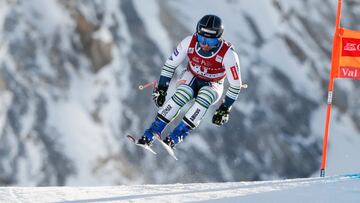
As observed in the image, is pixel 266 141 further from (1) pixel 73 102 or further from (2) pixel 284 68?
(1) pixel 73 102

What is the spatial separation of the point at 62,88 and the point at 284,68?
397 centimetres

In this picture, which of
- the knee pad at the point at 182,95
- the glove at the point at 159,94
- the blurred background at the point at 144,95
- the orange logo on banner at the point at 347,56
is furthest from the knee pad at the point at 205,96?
the blurred background at the point at 144,95

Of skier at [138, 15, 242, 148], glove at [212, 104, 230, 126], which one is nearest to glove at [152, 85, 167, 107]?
skier at [138, 15, 242, 148]

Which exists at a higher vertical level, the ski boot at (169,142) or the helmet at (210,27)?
the helmet at (210,27)

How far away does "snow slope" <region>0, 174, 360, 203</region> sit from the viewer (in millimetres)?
5602

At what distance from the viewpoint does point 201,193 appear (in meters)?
Result: 6.00

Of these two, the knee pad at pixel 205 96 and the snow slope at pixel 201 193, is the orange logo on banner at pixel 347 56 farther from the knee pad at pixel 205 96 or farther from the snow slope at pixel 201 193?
the knee pad at pixel 205 96

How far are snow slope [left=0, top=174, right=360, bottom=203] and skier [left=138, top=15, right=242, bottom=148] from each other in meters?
0.71

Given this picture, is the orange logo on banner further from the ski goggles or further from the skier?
the ski goggles

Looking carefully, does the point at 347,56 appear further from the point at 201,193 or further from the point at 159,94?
the point at 201,193

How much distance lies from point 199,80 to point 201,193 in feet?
4.77

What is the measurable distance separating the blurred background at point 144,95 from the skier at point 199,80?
6.34 ft

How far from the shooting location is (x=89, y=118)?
8617 millimetres

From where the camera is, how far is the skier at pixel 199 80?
6578 millimetres
